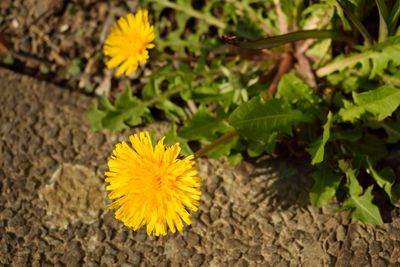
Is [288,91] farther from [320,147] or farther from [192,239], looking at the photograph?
[192,239]

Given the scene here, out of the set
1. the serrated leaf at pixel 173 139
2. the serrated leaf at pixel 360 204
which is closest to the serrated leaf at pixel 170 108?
the serrated leaf at pixel 173 139

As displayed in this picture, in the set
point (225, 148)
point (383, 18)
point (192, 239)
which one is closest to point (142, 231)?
point (192, 239)

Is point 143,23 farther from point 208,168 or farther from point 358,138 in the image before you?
point 358,138

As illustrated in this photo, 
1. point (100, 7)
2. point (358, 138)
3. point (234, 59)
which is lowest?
point (358, 138)

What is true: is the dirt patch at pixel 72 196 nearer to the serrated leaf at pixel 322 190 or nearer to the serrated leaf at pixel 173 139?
the serrated leaf at pixel 173 139

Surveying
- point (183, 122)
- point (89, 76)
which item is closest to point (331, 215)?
point (183, 122)

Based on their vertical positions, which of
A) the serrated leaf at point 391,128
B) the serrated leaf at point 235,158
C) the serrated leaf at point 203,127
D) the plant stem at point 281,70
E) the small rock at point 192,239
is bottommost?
the small rock at point 192,239
